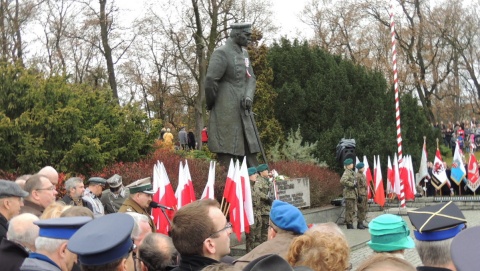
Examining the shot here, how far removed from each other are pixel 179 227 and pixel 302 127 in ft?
70.9

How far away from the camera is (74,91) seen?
13617 mm

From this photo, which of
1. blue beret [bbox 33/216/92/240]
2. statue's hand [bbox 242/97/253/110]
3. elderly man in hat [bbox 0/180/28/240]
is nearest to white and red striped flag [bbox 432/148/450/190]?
statue's hand [bbox 242/97/253/110]

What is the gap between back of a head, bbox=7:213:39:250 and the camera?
4.48 m

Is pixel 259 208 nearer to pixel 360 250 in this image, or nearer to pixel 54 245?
pixel 360 250

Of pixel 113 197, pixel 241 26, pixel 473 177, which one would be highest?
pixel 241 26

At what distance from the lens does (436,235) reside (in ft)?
11.8

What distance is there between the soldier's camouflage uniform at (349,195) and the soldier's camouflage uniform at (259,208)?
3819mm

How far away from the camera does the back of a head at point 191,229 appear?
3799 mm

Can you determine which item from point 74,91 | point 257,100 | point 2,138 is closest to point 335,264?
point 2,138

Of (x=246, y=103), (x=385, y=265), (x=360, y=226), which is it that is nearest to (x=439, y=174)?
(x=360, y=226)

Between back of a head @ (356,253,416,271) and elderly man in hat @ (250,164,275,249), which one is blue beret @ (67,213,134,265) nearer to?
back of a head @ (356,253,416,271)

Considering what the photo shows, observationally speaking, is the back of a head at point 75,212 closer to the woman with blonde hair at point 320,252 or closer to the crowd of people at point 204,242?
the crowd of people at point 204,242

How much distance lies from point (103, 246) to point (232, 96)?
9251 millimetres

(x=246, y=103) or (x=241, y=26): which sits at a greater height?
(x=241, y=26)
